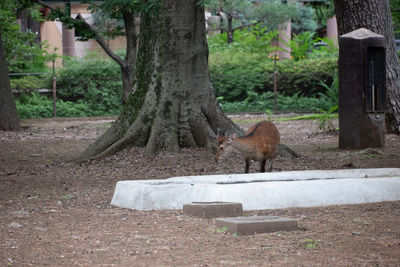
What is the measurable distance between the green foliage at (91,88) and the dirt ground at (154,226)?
15.3m

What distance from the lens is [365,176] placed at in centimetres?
779

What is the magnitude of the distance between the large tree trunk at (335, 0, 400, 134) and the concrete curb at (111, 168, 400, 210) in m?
6.99

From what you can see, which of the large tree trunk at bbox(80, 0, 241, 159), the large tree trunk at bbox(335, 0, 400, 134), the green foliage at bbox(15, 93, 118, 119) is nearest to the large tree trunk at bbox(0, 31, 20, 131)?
the green foliage at bbox(15, 93, 118, 119)

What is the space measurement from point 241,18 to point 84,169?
28.3 m

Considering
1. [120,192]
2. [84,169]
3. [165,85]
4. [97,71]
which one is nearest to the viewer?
[120,192]

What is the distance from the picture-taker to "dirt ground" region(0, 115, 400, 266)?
4.97m

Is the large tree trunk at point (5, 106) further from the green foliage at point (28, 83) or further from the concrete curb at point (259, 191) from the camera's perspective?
the concrete curb at point (259, 191)

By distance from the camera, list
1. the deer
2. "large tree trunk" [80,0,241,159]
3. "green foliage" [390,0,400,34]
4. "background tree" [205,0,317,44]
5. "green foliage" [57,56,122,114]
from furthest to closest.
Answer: "background tree" [205,0,317,44]
"green foliage" [57,56,122,114]
"green foliage" [390,0,400,34]
"large tree trunk" [80,0,241,159]
the deer

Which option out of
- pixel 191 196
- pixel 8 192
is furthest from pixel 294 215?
pixel 8 192

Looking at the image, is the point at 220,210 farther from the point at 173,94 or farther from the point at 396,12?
the point at 396,12

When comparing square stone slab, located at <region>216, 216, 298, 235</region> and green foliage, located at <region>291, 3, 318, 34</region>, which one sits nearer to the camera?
square stone slab, located at <region>216, 216, 298, 235</region>

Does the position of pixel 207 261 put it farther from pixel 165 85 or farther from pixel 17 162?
pixel 17 162

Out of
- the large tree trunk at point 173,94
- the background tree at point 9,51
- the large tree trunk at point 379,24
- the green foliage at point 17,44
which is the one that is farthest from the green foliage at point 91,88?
the large tree trunk at point 173,94

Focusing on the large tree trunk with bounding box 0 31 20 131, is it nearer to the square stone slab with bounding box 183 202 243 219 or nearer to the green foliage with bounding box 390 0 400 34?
the square stone slab with bounding box 183 202 243 219
